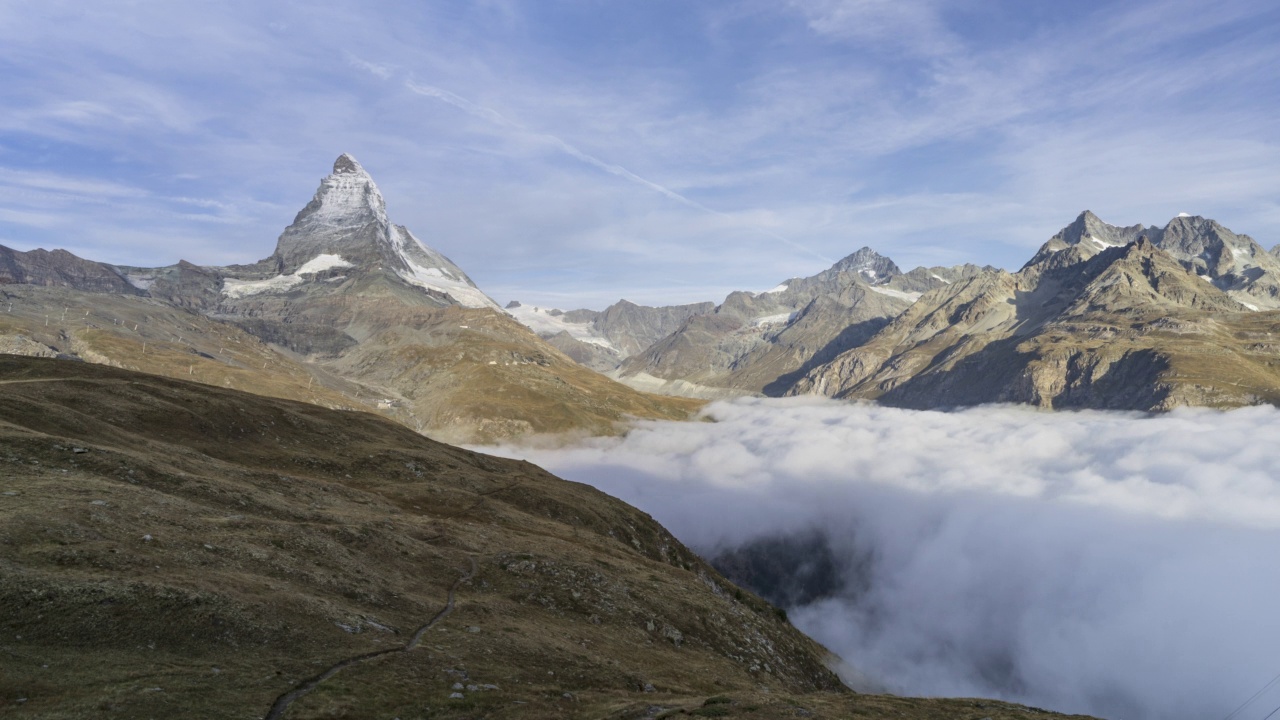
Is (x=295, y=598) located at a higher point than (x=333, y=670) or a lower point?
higher

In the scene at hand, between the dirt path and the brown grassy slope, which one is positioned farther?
the brown grassy slope

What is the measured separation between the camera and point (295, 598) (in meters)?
35.8

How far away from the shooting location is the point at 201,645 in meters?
29.0

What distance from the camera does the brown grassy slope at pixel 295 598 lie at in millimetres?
26781

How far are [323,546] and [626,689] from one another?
78.1 feet

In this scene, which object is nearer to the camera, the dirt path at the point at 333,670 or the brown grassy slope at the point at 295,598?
the dirt path at the point at 333,670

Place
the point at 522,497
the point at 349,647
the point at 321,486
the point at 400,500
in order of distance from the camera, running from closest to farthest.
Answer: the point at 349,647 < the point at 321,486 < the point at 400,500 < the point at 522,497

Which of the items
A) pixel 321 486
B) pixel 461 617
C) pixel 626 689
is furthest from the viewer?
pixel 321 486

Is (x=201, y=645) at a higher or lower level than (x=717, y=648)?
higher

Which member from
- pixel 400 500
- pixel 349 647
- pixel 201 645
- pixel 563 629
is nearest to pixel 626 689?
pixel 563 629

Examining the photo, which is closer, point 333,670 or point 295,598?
point 333,670

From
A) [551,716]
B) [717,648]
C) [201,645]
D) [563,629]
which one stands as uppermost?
[201,645]

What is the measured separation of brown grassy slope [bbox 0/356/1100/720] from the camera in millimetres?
26781

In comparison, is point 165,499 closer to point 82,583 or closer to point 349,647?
point 82,583
